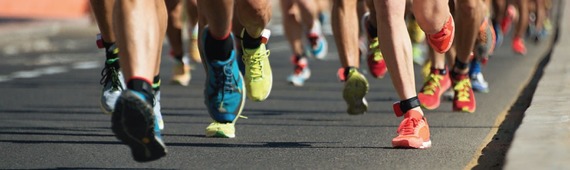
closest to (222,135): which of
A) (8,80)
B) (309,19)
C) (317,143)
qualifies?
(317,143)

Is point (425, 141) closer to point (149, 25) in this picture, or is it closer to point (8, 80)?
→ point (149, 25)

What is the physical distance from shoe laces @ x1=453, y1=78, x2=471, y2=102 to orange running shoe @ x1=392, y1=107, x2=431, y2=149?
244cm

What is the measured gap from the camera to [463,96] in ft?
31.4

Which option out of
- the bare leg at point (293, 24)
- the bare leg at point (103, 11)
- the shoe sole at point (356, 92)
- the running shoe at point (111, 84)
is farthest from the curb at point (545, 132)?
the bare leg at point (293, 24)

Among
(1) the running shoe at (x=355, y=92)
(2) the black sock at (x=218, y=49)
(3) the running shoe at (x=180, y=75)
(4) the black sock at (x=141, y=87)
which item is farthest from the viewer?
(3) the running shoe at (x=180, y=75)

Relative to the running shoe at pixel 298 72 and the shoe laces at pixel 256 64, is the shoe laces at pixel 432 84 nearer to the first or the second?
the shoe laces at pixel 256 64

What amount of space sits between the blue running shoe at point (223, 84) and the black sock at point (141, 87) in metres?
1.55

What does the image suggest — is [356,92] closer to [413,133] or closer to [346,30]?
[346,30]

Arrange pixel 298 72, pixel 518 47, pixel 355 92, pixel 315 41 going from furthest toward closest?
pixel 518 47 → pixel 315 41 → pixel 298 72 → pixel 355 92

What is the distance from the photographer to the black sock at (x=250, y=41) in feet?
25.6

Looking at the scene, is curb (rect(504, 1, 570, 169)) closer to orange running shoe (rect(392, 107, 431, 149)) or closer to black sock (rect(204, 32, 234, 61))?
orange running shoe (rect(392, 107, 431, 149))

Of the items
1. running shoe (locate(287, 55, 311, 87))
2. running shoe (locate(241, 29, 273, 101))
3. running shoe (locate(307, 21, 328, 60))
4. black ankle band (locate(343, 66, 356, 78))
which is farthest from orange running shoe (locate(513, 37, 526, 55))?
running shoe (locate(241, 29, 273, 101))

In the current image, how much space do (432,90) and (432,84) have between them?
1.7 inches

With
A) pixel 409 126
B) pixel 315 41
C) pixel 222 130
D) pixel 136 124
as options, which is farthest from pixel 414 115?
pixel 315 41
